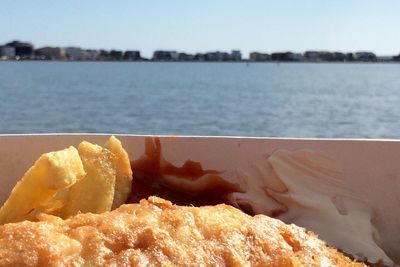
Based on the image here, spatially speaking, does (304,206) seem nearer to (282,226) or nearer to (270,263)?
(282,226)

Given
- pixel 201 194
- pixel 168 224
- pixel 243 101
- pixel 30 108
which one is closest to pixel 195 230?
pixel 168 224

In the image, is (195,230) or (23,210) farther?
(23,210)

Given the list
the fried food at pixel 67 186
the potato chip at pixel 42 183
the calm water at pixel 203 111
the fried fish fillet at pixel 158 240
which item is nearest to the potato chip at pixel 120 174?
the fried food at pixel 67 186

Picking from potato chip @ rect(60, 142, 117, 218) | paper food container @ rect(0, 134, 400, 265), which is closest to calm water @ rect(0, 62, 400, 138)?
paper food container @ rect(0, 134, 400, 265)

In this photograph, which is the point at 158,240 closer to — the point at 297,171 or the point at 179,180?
the point at 179,180

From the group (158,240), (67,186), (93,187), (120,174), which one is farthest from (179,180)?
(158,240)
